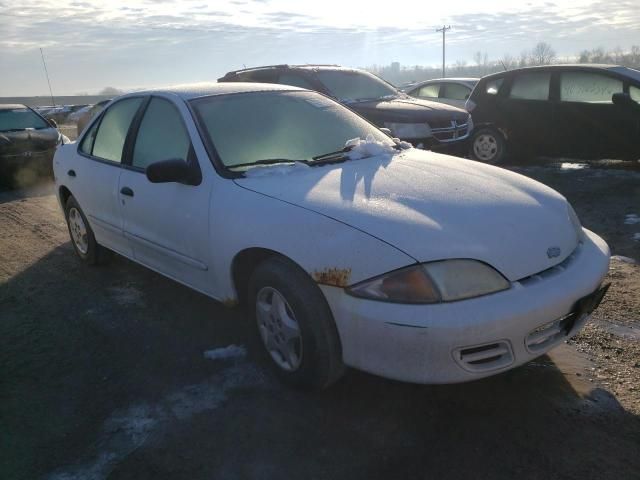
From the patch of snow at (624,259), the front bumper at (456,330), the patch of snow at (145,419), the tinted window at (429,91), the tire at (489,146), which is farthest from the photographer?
the tinted window at (429,91)

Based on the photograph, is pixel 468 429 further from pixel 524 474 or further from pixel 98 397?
pixel 98 397

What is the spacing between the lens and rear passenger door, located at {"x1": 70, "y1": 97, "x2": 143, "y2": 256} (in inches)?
164

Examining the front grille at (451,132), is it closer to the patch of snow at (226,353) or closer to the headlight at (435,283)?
the patch of snow at (226,353)

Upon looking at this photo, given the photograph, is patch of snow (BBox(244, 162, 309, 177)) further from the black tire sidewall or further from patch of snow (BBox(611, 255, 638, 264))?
patch of snow (BBox(611, 255, 638, 264))

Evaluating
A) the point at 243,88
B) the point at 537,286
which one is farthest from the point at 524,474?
the point at 243,88

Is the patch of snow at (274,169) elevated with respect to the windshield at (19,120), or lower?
elevated

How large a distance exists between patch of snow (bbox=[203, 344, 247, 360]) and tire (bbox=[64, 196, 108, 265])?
2.02m

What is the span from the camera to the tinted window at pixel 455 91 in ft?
40.4

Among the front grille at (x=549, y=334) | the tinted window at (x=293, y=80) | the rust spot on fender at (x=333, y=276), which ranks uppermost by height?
the tinted window at (x=293, y=80)

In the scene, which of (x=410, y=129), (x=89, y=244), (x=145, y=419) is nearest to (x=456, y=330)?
(x=145, y=419)

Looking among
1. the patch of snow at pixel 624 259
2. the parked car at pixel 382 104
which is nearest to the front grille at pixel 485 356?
the patch of snow at pixel 624 259

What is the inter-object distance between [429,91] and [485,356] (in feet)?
38.0

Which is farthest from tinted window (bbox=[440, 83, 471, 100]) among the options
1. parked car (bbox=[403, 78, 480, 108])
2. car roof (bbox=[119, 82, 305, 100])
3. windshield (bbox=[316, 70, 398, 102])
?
car roof (bbox=[119, 82, 305, 100])

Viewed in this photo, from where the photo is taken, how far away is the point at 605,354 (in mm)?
3082
